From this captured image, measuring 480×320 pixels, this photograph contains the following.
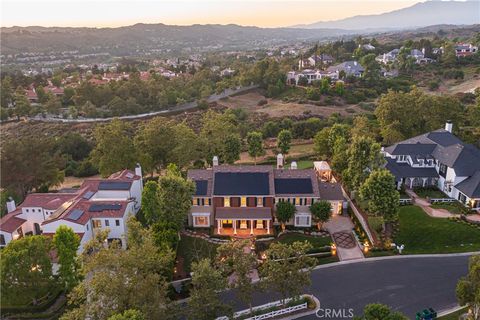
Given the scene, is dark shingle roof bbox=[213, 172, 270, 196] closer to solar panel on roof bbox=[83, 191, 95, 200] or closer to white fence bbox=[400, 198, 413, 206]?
solar panel on roof bbox=[83, 191, 95, 200]

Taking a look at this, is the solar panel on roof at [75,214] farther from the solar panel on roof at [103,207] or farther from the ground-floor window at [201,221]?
the ground-floor window at [201,221]

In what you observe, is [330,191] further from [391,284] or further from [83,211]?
[83,211]

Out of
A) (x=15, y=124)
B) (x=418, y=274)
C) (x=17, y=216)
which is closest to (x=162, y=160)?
(x=17, y=216)

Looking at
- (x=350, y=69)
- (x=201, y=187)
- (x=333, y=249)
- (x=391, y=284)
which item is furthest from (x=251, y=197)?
(x=350, y=69)

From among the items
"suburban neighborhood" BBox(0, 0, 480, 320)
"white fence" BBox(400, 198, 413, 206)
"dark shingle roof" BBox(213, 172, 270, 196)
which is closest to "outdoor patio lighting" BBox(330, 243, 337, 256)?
"suburban neighborhood" BBox(0, 0, 480, 320)

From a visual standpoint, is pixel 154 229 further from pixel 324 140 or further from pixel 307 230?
pixel 324 140

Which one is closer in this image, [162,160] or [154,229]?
[154,229]
